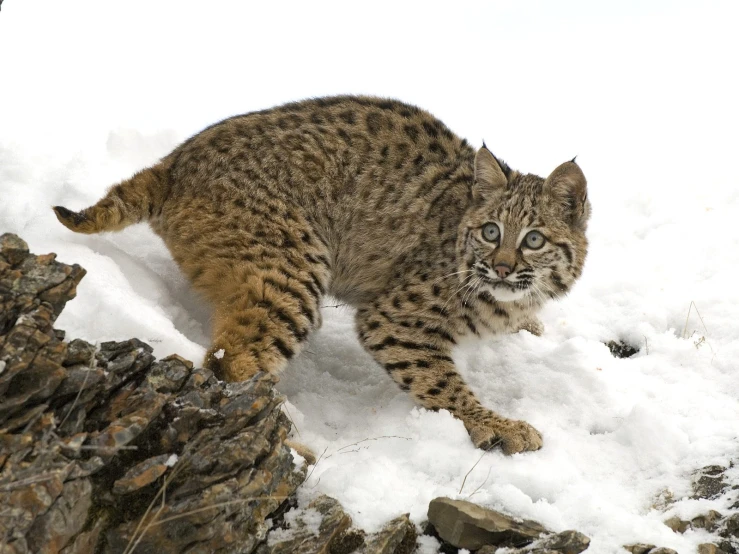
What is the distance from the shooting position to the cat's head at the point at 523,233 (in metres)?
4.86

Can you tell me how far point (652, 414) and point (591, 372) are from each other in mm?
632

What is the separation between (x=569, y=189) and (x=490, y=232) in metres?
0.59

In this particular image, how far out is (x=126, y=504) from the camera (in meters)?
3.01

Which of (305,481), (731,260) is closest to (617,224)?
(731,260)

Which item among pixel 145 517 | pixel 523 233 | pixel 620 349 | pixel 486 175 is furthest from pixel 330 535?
pixel 620 349

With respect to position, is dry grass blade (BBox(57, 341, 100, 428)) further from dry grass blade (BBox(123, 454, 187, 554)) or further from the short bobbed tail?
the short bobbed tail

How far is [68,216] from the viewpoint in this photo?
14.9ft

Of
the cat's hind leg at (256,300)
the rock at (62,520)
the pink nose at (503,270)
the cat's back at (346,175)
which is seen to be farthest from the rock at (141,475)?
the pink nose at (503,270)

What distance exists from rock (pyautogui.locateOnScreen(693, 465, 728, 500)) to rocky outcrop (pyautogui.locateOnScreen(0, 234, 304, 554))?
2.09 meters

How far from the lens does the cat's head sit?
15.9 ft

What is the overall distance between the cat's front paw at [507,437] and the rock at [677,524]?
0.89 metres

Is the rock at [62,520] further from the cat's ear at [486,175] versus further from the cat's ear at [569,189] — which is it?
the cat's ear at [569,189]

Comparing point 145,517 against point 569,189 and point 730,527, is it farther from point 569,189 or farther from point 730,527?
point 569,189

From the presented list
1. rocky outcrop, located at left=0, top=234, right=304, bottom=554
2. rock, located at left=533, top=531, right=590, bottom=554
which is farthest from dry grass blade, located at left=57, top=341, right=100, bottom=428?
rock, located at left=533, top=531, right=590, bottom=554
